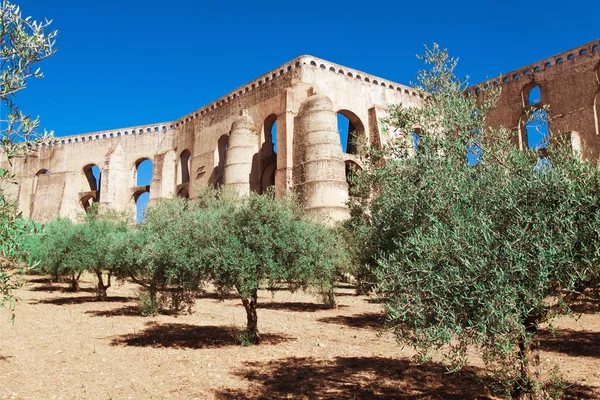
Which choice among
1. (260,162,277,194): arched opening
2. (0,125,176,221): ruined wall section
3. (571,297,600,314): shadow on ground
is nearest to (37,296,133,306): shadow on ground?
(260,162,277,194): arched opening

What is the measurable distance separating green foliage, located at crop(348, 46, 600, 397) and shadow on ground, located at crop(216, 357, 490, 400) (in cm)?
117

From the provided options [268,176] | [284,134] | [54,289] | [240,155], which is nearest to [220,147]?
[240,155]

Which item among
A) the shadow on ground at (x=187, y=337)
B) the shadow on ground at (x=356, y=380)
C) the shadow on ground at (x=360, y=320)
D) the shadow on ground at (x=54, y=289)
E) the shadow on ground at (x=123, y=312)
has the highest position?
the shadow on ground at (x=54, y=289)

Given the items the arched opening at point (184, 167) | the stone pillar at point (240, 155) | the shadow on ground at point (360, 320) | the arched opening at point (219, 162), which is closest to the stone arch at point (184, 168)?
the arched opening at point (184, 167)

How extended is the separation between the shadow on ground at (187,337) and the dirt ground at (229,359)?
21mm

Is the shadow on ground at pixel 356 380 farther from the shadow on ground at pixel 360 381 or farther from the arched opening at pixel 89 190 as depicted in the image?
the arched opening at pixel 89 190

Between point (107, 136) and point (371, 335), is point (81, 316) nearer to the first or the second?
point (371, 335)

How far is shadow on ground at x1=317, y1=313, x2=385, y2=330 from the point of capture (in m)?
11.0

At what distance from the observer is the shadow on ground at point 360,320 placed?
36.0 ft

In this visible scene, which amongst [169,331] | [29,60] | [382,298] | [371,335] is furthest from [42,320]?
[382,298]

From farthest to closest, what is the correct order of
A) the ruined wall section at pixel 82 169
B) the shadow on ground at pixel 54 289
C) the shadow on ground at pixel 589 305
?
the ruined wall section at pixel 82 169
the shadow on ground at pixel 54 289
the shadow on ground at pixel 589 305

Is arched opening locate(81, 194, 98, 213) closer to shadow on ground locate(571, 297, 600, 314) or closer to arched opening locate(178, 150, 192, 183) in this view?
arched opening locate(178, 150, 192, 183)

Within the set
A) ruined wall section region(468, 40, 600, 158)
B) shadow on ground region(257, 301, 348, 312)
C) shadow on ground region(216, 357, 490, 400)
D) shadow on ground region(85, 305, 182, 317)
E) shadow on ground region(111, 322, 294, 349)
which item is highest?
ruined wall section region(468, 40, 600, 158)

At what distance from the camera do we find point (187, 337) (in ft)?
32.0
